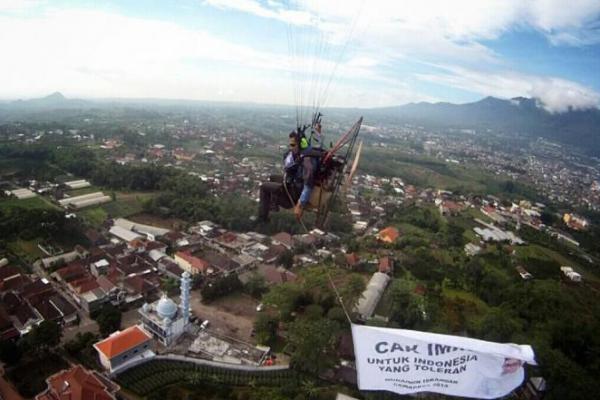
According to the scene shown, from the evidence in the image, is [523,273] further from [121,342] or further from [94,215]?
[94,215]

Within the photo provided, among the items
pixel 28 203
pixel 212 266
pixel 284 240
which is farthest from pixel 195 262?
pixel 28 203

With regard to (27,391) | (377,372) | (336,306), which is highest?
(377,372)

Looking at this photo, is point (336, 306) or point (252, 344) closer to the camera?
point (252, 344)

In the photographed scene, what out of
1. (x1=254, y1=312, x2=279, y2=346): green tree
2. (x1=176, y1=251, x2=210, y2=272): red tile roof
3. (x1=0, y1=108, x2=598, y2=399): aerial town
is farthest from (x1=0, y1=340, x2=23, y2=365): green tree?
(x1=176, y1=251, x2=210, y2=272): red tile roof

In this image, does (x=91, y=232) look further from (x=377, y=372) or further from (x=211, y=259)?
(x=377, y=372)

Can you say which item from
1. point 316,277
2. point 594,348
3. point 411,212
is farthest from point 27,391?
point 411,212

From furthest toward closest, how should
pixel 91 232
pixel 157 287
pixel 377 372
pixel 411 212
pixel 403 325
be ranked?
pixel 411 212 < pixel 91 232 < pixel 157 287 < pixel 403 325 < pixel 377 372

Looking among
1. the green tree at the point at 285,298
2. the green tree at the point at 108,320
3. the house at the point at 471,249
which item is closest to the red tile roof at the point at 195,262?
the green tree at the point at 285,298
